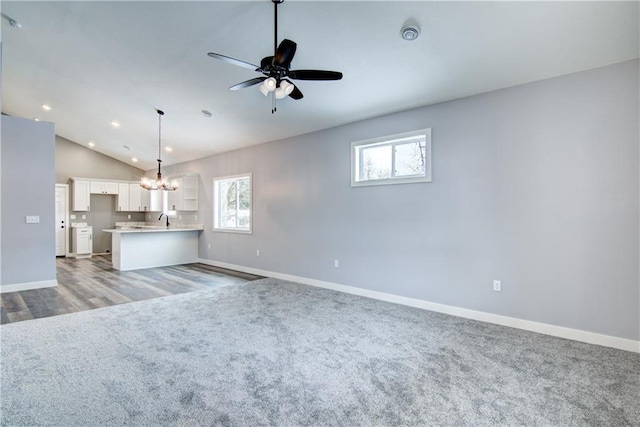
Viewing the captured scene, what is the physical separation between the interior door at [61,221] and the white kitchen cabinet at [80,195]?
21 cm

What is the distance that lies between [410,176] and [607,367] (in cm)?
279

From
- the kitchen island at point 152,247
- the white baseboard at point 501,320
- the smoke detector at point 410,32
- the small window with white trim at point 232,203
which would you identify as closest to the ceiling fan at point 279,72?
the smoke detector at point 410,32

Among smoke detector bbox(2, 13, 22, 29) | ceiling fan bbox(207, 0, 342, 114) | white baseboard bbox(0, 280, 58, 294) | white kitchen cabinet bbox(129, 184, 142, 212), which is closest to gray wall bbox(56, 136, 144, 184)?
white kitchen cabinet bbox(129, 184, 142, 212)

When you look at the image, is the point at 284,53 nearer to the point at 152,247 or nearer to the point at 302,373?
the point at 302,373

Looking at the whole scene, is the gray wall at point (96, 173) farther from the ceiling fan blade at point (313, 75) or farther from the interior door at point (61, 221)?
the ceiling fan blade at point (313, 75)

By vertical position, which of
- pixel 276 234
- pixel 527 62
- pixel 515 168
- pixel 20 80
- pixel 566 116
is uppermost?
pixel 20 80

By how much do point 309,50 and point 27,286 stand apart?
6.06 metres

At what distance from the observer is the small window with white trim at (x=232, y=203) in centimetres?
715

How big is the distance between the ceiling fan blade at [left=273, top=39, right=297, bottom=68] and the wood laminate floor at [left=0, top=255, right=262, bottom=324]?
4022 mm

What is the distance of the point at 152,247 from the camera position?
7.27m

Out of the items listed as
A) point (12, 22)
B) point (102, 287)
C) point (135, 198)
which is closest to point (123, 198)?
point (135, 198)

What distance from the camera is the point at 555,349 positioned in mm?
2959

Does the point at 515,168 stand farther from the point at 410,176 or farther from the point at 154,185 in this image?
the point at 154,185

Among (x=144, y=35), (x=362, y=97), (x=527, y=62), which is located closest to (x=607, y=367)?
(x=527, y=62)
